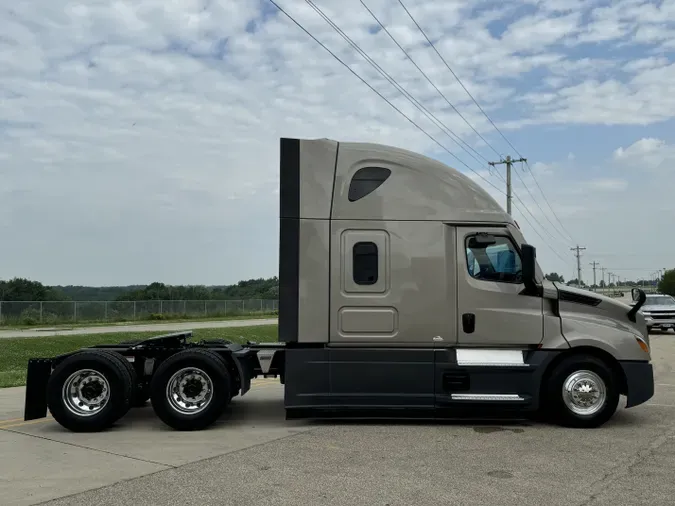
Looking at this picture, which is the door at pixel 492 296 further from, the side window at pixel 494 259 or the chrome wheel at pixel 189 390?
the chrome wheel at pixel 189 390

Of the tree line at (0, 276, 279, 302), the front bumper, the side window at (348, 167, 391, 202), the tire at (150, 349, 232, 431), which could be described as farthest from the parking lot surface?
the tree line at (0, 276, 279, 302)

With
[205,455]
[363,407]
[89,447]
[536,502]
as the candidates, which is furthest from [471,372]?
[89,447]

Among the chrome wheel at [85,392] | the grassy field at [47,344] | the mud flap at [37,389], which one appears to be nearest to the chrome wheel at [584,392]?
the chrome wheel at [85,392]

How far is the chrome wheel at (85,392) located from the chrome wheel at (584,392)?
5.87m

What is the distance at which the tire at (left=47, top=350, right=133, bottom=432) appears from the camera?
308 inches

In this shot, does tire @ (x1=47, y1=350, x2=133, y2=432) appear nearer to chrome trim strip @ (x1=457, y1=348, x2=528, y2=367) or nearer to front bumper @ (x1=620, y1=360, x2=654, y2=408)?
chrome trim strip @ (x1=457, y1=348, x2=528, y2=367)

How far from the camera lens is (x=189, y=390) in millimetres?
8000

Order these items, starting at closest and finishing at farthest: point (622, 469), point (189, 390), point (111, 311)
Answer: point (622, 469), point (189, 390), point (111, 311)

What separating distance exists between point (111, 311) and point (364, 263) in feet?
111

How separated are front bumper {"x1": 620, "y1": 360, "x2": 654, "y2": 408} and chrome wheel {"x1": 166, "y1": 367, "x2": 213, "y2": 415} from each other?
532cm

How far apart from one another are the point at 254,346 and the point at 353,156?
305cm

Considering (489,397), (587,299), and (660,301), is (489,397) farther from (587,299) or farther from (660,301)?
(660,301)

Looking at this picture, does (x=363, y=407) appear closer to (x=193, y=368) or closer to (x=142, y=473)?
(x=193, y=368)

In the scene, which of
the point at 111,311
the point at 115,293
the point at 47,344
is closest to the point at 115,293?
the point at 115,293
